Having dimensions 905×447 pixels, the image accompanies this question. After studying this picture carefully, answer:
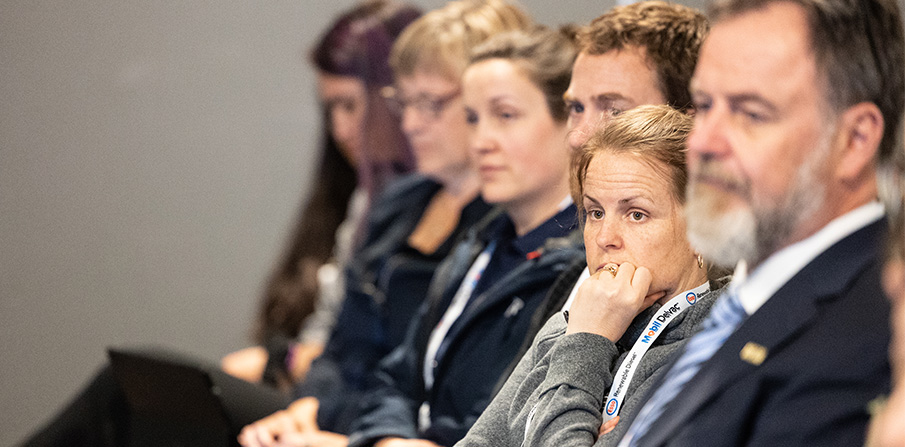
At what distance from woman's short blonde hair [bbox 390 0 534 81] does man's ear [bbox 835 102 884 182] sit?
58.1 inches

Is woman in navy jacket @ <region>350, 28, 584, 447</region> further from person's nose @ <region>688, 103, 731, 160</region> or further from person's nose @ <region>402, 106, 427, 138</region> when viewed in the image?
person's nose @ <region>688, 103, 731, 160</region>

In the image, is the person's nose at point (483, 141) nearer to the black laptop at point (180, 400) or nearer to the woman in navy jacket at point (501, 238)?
the woman in navy jacket at point (501, 238)

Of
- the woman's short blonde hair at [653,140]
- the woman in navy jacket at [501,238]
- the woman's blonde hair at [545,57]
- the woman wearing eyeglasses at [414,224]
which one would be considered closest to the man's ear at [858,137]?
the woman's short blonde hair at [653,140]

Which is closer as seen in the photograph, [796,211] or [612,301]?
[796,211]

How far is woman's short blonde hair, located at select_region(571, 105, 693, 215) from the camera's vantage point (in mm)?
1363

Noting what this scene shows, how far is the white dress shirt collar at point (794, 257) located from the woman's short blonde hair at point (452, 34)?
57.9 inches

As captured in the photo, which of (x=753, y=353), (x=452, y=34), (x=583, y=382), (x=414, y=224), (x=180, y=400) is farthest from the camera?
(x=414, y=224)

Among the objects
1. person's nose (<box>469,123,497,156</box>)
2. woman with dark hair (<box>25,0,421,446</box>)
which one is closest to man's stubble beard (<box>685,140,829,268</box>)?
person's nose (<box>469,123,497,156</box>)

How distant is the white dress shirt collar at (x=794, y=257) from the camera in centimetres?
110

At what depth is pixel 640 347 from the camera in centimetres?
133

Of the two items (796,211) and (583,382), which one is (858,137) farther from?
(583,382)

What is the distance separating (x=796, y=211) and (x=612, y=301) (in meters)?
0.31

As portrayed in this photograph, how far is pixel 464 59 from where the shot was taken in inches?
101

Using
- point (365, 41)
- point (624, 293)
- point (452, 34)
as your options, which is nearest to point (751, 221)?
point (624, 293)
